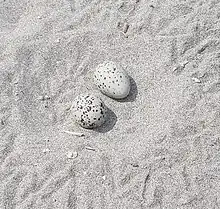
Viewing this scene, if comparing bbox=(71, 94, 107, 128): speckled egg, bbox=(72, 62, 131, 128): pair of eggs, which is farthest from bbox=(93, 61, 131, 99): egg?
bbox=(71, 94, 107, 128): speckled egg

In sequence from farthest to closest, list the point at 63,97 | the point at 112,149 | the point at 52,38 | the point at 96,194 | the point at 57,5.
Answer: the point at 57,5 < the point at 52,38 < the point at 63,97 < the point at 112,149 < the point at 96,194

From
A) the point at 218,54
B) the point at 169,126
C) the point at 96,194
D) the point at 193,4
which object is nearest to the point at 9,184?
the point at 96,194

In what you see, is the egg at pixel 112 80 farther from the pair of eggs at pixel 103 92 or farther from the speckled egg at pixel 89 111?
the speckled egg at pixel 89 111

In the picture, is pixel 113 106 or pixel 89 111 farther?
pixel 113 106

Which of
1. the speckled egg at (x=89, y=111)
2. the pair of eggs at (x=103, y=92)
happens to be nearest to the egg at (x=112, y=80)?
the pair of eggs at (x=103, y=92)

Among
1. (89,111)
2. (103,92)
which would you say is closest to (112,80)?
(103,92)

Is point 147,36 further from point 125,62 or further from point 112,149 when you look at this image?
point 112,149

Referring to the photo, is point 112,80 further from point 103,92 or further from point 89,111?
point 89,111

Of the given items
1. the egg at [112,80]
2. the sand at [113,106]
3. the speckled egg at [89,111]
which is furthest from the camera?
the egg at [112,80]
